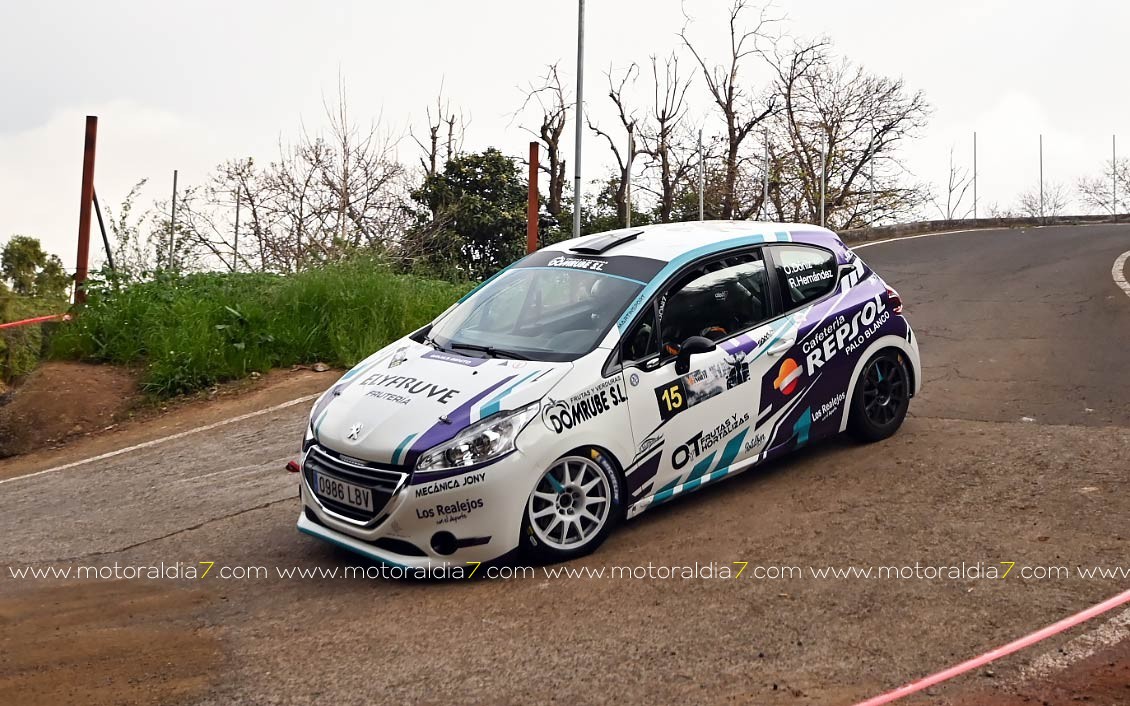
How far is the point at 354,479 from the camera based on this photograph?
17.9 feet

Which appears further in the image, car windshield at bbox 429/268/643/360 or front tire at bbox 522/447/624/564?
car windshield at bbox 429/268/643/360

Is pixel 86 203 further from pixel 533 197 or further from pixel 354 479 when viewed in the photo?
pixel 354 479

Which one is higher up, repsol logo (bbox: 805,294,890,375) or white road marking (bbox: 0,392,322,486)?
repsol logo (bbox: 805,294,890,375)

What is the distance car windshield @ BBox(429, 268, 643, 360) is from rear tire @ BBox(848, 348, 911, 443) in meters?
2.07

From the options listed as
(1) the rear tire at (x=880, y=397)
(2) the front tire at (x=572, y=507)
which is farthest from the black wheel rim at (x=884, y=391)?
(2) the front tire at (x=572, y=507)

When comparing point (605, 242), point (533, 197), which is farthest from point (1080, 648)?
point (533, 197)

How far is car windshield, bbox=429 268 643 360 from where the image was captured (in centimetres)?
593

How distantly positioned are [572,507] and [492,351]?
1.07 metres

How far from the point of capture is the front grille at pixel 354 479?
529cm

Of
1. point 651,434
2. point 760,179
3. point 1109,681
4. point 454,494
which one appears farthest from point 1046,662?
point 760,179

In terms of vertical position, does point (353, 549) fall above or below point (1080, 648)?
above

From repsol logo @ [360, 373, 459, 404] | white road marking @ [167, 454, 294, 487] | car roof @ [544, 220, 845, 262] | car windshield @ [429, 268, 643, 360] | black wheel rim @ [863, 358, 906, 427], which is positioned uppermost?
car roof @ [544, 220, 845, 262]

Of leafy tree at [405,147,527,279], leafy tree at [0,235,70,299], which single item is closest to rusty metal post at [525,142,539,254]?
leafy tree at [405,147,527,279]

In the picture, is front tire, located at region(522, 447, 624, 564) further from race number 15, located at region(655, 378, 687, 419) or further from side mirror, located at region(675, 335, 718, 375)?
side mirror, located at region(675, 335, 718, 375)
